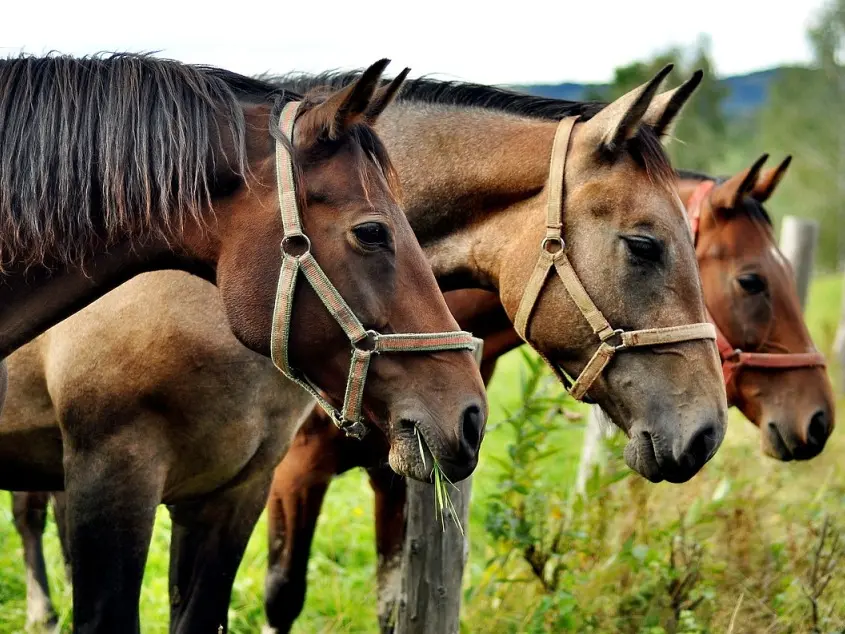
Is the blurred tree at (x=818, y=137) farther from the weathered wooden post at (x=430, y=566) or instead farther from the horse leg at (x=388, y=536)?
the weathered wooden post at (x=430, y=566)

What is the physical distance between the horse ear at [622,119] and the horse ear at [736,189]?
4.66 ft

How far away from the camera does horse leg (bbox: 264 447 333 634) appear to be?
4.33 metres

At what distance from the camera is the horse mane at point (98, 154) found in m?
2.47

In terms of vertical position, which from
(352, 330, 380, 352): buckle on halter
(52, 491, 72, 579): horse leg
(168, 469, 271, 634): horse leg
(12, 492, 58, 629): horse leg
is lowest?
(12, 492, 58, 629): horse leg

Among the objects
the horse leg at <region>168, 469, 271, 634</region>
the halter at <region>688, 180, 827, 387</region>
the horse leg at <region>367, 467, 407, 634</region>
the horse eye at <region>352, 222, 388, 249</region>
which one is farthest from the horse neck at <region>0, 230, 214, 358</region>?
the halter at <region>688, 180, 827, 387</region>

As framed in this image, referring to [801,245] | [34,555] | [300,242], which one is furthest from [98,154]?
[801,245]

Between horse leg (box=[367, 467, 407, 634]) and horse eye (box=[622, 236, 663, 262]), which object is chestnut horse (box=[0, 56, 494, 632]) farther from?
horse leg (box=[367, 467, 407, 634])

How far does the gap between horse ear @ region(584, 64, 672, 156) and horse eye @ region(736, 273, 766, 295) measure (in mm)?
1460

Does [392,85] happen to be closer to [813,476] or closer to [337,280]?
[337,280]

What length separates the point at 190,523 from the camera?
3.64 m

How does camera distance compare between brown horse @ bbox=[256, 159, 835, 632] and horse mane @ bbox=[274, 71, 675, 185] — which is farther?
brown horse @ bbox=[256, 159, 835, 632]

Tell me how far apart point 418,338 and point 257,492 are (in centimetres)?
140

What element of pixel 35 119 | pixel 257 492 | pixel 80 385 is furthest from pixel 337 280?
pixel 257 492

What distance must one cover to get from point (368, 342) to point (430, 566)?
135 cm
